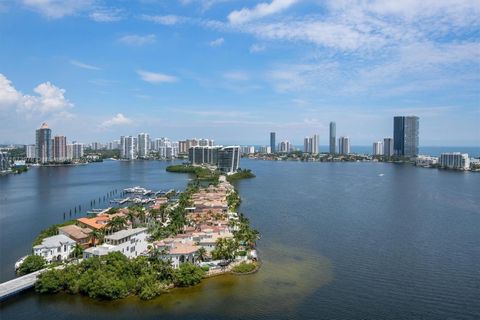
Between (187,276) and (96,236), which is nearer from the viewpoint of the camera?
(187,276)

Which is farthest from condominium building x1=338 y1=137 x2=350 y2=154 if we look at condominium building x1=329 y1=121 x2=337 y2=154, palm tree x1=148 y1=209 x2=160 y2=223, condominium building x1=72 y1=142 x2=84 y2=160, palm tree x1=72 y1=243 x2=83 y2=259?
palm tree x1=72 y1=243 x2=83 y2=259

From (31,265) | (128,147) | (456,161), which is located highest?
(128,147)

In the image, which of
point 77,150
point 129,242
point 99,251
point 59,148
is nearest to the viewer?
point 99,251

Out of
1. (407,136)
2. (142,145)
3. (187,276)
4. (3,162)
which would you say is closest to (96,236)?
(187,276)

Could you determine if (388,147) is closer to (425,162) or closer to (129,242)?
(425,162)

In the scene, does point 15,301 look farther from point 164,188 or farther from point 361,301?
point 164,188

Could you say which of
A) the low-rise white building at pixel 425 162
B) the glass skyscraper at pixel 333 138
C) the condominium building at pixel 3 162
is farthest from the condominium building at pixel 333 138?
the condominium building at pixel 3 162

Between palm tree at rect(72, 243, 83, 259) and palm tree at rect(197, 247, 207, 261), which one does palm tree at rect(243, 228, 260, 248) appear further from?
palm tree at rect(72, 243, 83, 259)
